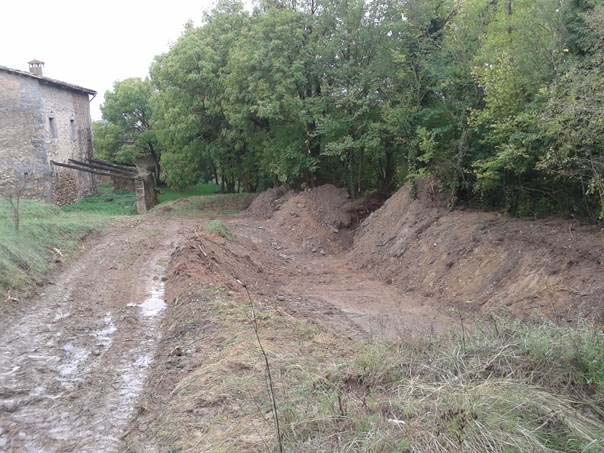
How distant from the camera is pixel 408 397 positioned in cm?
484

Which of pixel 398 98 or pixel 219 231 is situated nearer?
pixel 219 231

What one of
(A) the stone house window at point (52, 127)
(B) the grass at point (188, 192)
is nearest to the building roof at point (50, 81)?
(A) the stone house window at point (52, 127)

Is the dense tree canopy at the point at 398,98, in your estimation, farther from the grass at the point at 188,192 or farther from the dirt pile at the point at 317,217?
the grass at the point at 188,192

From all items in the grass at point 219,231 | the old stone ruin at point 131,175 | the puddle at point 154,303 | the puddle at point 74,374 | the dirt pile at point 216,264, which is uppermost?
the old stone ruin at point 131,175

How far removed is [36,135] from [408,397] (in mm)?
28923

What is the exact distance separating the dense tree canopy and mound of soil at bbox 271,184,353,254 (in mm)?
1282

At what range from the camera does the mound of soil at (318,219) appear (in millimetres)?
21562

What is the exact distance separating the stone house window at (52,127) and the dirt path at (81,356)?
18.1 metres

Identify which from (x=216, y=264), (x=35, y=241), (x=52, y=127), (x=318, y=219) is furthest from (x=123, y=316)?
(x=52, y=127)

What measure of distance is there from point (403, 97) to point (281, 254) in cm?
735

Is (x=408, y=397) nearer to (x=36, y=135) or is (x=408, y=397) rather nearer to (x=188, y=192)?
(x=36, y=135)

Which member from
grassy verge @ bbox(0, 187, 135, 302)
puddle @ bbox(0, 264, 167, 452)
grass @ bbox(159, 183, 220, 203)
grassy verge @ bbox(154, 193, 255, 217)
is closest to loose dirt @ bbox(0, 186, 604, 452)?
puddle @ bbox(0, 264, 167, 452)

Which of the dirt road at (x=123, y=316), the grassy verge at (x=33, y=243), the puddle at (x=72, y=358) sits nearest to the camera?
the dirt road at (x=123, y=316)

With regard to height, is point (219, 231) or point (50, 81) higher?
point (50, 81)
